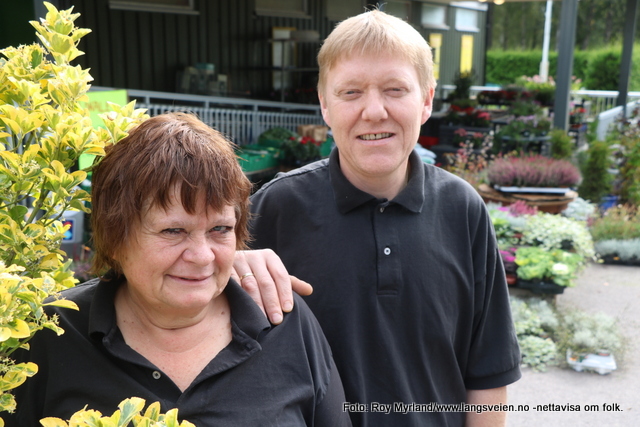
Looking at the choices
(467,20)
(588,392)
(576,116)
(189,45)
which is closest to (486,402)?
(588,392)

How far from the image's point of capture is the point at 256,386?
4.55ft

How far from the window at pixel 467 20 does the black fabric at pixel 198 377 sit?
706 inches

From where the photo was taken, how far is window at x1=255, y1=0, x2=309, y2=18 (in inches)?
429

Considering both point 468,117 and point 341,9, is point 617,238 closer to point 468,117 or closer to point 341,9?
point 468,117

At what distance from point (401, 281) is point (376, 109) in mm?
459

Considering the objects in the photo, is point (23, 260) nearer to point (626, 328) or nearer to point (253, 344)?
point (253, 344)

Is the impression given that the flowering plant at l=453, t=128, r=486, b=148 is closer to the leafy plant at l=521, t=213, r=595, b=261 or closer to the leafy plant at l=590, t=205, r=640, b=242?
the leafy plant at l=590, t=205, r=640, b=242

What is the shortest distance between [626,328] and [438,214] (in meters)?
3.88

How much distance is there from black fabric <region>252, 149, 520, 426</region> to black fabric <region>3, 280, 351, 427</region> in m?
0.22

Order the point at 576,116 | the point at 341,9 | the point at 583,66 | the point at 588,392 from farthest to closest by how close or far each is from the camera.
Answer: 1. the point at 583,66
2. the point at 341,9
3. the point at 576,116
4. the point at 588,392

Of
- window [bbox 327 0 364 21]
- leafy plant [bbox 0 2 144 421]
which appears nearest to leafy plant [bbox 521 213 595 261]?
leafy plant [bbox 0 2 144 421]

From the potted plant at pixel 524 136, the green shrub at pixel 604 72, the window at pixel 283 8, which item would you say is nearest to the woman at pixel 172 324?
the potted plant at pixel 524 136

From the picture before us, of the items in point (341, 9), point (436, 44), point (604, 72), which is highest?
point (341, 9)

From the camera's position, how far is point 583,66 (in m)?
25.5
